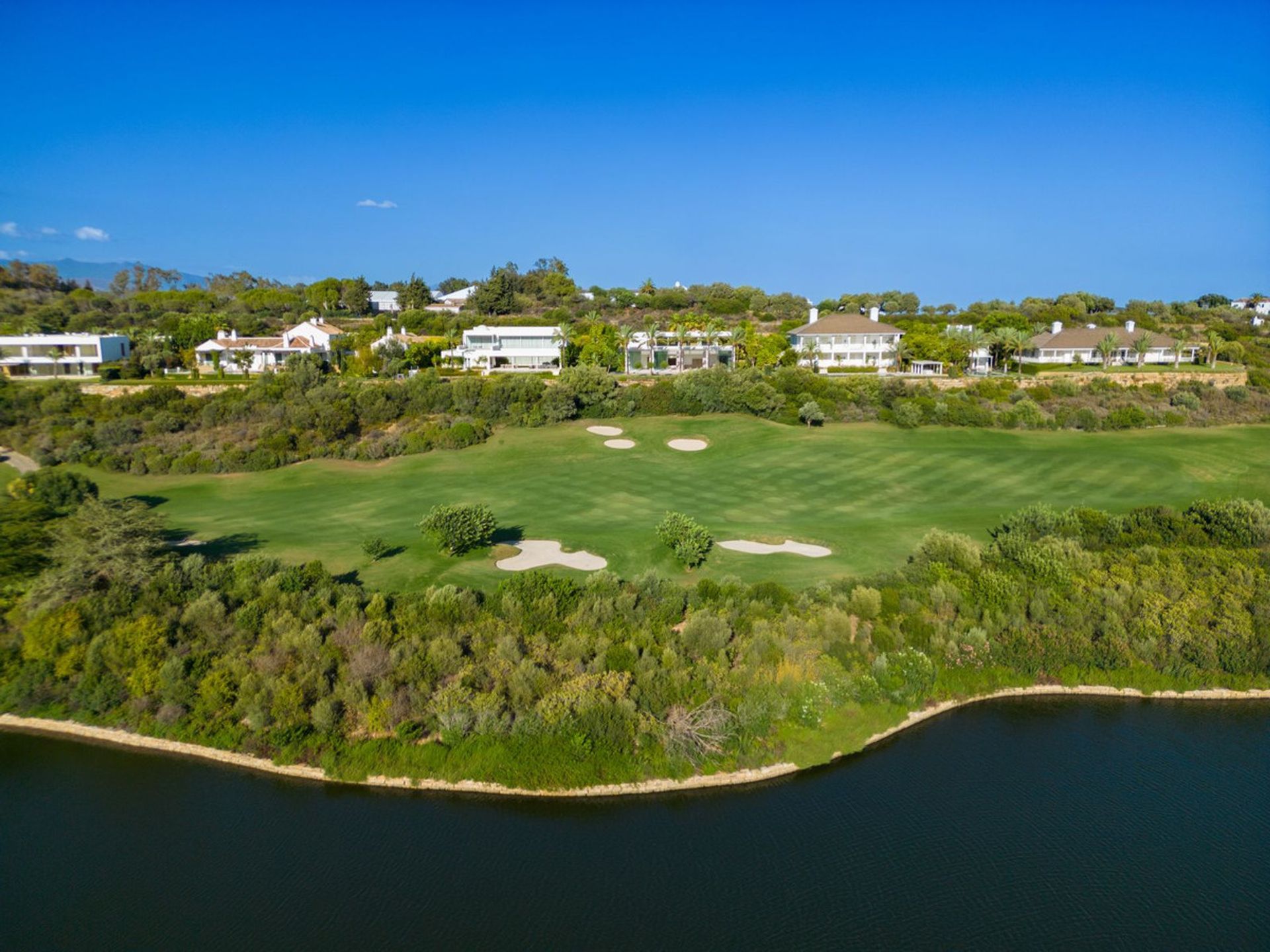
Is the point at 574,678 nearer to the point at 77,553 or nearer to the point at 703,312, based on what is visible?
the point at 77,553

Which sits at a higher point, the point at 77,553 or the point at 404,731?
the point at 77,553

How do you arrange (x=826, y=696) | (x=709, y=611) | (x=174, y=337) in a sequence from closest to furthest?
(x=826, y=696) → (x=709, y=611) → (x=174, y=337)

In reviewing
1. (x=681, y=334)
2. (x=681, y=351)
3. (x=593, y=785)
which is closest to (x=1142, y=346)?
(x=681, y=334)

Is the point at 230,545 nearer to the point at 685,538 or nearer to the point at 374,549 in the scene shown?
the point at 374,549

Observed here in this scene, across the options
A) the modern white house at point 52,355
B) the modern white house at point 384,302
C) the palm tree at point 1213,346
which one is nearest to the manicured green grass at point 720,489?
the palm tree at point 1213,346

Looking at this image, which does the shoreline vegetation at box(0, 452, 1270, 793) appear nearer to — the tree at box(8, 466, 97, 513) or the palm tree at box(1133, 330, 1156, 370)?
the tree at box(8, 466, 97, 513)

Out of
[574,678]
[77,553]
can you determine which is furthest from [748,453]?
[77,553]

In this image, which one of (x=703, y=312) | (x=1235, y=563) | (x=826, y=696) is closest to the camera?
(x=826, y=696)
